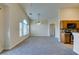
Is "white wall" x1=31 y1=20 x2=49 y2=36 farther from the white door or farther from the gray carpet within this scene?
the gray carpet

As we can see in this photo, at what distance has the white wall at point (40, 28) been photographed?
57.4ft

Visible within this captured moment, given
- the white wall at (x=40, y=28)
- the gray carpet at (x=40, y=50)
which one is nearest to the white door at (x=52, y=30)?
the white wall at (x=40, y=28)

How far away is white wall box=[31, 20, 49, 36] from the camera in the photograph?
17.5 metres

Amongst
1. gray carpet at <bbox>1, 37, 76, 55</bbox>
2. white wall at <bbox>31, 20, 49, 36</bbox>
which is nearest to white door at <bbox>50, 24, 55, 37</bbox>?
white wall at <bbox>31, 20, 49, 36</bbox>

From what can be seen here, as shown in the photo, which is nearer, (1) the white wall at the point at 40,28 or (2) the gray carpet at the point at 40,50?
(2) the gray carpet at the point at 40,50

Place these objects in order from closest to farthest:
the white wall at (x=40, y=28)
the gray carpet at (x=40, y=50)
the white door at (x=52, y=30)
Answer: the gray carpet at (x=40, y=50) → the white door at (x=52, y=30) → the white wall at (x=40, y=28)

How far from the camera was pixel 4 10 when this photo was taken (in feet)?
20.3

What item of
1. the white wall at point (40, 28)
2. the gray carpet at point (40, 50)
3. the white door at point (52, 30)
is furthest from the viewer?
the white wall at point (40, 28)

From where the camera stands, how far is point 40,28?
1766cm

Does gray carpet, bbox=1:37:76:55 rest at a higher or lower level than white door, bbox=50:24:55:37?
lower

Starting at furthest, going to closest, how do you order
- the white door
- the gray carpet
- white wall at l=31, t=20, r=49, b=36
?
white wall at l=31, t=20, r=49, b=36
the white door
the gray carpet

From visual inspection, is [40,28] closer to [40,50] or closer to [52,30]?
[52,30]

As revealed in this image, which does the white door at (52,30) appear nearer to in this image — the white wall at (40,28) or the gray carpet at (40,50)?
the white wall at (40,28)
